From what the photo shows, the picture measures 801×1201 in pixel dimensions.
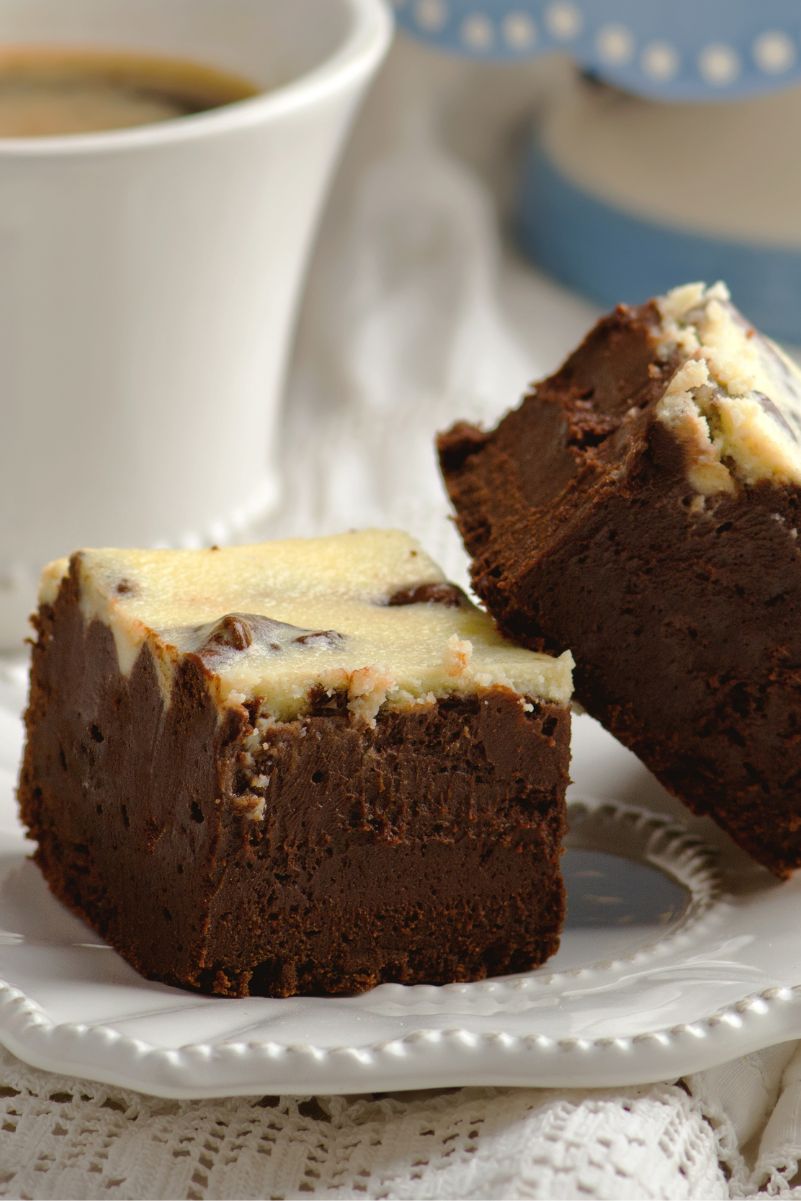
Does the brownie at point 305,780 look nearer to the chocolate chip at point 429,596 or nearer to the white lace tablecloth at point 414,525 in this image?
the chocolate chip at point 429,596

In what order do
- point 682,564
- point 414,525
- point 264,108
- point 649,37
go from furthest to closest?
point 649,37, point 414,525, point 264,108, point 682,564

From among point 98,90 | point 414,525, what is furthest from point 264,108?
point 414,525

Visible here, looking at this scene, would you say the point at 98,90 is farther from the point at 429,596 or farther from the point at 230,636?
the point at 230,636

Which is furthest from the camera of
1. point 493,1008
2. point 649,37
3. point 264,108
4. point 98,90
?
point 649,37

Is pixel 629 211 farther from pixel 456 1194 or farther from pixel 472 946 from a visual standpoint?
pixel 456 1194

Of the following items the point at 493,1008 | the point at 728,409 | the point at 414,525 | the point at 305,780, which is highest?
the point at 728,409

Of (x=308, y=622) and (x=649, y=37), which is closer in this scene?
(x=308, y=622)

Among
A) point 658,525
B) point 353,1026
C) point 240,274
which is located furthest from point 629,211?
point 353,1026

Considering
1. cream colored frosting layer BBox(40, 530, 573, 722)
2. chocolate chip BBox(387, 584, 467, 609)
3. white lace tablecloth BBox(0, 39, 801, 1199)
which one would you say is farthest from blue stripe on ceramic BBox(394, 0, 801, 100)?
chocolate chip BBox(387, 584, 467, 609)
